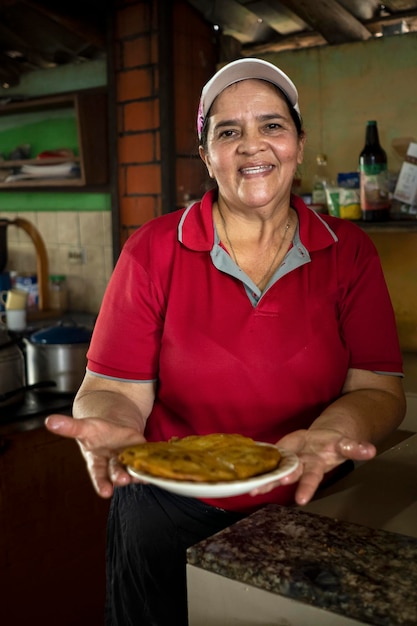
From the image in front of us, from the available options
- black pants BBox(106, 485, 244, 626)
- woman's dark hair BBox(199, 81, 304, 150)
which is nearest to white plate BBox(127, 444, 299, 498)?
black pants BBox(106, 485, 244, 626)

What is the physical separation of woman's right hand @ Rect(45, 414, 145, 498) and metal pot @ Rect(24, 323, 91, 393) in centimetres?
121

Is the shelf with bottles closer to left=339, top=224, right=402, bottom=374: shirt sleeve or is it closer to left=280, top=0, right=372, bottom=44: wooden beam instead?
left=280, top=0, right=372, bottom=44: wooden beam

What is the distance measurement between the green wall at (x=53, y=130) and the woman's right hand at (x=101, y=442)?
285 centimetres

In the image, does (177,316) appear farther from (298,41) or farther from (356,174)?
(298,41)

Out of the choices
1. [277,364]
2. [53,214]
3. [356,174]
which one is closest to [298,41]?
[356,174]

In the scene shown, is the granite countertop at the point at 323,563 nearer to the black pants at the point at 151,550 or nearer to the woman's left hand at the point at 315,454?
the woman's left hand at the point at 315,454

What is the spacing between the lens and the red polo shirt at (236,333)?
1549 mm

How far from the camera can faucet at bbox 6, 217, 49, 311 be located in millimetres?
4090

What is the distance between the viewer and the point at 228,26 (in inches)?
134

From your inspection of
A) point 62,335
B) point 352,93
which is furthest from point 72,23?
point 62,335

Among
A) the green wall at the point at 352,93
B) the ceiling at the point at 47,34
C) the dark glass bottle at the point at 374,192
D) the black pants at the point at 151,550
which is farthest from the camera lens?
the ceiling at the point at 47,34

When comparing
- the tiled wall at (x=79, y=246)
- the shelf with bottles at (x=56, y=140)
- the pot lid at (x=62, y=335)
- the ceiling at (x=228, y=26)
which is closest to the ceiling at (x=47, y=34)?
the ceiling at (x=228, y=26)

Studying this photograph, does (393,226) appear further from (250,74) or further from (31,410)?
(31,410)

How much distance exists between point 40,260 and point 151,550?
290cm
